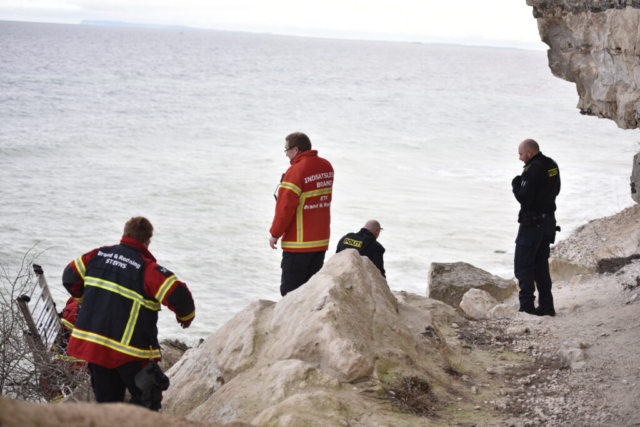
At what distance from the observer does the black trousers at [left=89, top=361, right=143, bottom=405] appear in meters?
4.34

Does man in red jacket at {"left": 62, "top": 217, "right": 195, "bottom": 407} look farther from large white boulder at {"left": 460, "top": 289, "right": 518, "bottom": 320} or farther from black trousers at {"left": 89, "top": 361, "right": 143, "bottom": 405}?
large white boulder at {"left": 460, "top": 289, "right": 518, "bottom": 320}

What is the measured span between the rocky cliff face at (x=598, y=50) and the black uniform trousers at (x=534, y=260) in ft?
4.77

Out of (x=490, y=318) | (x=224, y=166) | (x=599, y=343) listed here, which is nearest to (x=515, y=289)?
(x=490, y=318)

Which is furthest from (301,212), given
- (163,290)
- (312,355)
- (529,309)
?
(529,309)

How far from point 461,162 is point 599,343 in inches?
1023

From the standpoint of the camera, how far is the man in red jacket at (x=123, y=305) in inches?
166

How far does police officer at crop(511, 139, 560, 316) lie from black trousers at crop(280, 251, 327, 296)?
2322 mm

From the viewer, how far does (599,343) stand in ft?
18.9

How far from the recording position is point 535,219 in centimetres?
712

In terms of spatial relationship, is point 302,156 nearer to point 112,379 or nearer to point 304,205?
point 304,205

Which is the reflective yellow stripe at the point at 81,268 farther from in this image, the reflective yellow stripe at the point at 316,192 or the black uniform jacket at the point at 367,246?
the black uniform jacket at the point at 367,246

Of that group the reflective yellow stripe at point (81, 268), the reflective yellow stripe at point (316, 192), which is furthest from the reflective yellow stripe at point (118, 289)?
the reflective yellow stripe at point (316, 192)

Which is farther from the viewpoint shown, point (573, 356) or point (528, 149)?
point (528, 149)

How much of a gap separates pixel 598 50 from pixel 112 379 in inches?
244
